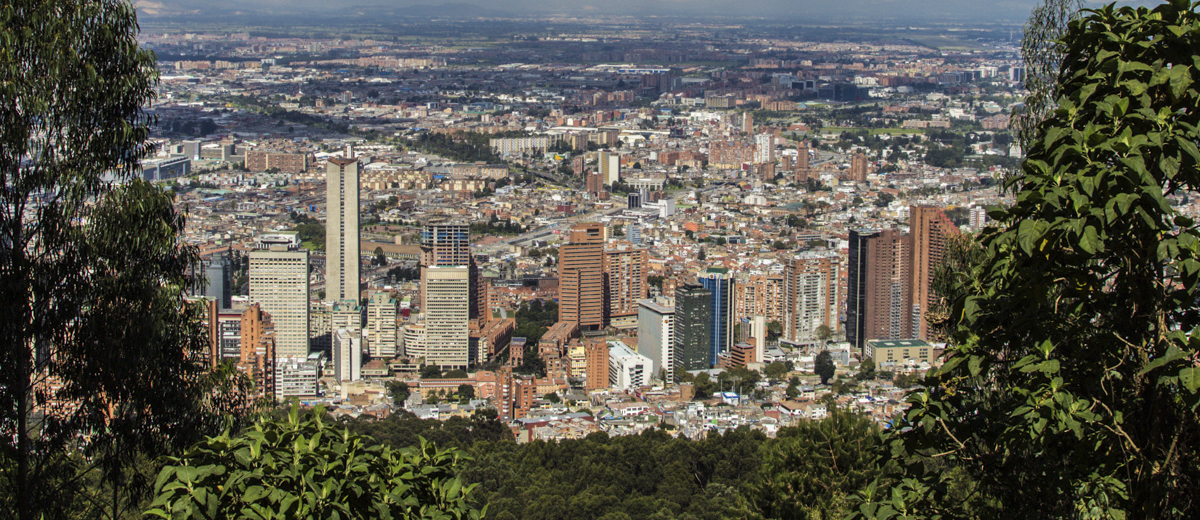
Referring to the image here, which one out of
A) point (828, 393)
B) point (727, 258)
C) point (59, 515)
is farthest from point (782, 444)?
point (727, 258)

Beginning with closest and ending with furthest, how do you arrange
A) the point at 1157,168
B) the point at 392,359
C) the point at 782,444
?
the point at 1157,168 < the point at 782,444 < the point at 392,359

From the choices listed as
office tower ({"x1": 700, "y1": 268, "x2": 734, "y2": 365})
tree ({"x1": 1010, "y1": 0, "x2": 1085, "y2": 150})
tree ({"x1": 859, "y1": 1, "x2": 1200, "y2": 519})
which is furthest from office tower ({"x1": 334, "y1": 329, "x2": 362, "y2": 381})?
tree ({"x1": 859, "y1": 1, "x2": 1200, "y2": 519})

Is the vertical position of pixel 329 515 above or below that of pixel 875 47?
below

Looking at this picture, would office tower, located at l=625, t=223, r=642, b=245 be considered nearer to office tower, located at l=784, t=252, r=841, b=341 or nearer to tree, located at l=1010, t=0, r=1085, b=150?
office tower, located at l=784, t=252, r=841, b=341

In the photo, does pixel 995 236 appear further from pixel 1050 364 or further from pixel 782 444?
pixel 782 444

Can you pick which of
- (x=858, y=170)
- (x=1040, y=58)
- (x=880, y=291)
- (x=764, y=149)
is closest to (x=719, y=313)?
(x=880, y=291)

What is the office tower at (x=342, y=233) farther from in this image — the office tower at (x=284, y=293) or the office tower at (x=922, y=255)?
the office tower at (x=922, y=255)

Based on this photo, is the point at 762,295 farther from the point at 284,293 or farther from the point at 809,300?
the point at 284,293
